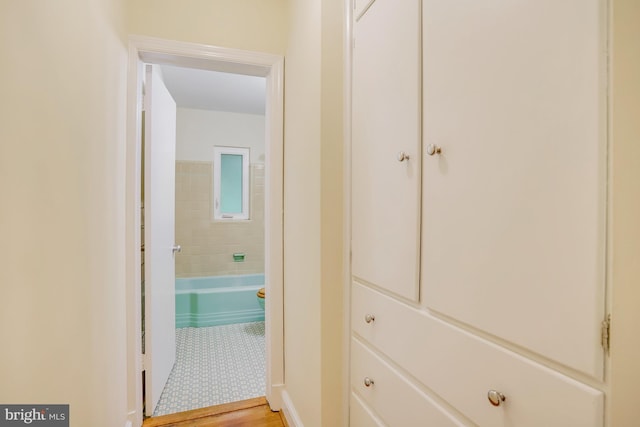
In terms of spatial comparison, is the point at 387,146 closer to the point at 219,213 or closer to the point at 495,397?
the point at 495,397

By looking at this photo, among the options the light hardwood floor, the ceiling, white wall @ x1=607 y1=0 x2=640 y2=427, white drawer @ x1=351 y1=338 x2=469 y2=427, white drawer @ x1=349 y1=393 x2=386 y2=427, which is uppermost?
the ceiling

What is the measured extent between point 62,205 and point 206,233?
3.12 meters

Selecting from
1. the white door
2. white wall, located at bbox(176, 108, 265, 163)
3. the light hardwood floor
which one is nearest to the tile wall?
white wall, located at bbox(176, 108, 265, 163)

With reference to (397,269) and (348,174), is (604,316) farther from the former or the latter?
(348,174)

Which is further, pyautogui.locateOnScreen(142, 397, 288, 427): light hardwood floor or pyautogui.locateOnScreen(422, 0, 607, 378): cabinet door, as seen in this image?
pyautogui.locateOnScreen(142, 397, 288, 427): light hardwood floor

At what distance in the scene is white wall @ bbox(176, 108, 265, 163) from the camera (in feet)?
12.8

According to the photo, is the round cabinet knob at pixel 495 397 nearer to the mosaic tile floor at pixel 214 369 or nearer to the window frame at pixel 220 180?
the mosaic tile floor at pixel 214 369

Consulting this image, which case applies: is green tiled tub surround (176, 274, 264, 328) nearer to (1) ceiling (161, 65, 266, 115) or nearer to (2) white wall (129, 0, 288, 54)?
(1) ceiling (161, 65, 266, 115)

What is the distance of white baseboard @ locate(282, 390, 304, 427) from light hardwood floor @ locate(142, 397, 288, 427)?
54 mm

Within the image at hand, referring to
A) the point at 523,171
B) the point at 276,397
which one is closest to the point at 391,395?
the point at 523,171

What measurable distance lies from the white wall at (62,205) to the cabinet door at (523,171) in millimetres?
1014

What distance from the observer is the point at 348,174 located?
3.84ft

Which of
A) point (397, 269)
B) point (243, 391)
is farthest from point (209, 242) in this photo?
point (397, 269)

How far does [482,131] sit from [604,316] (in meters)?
0.38
